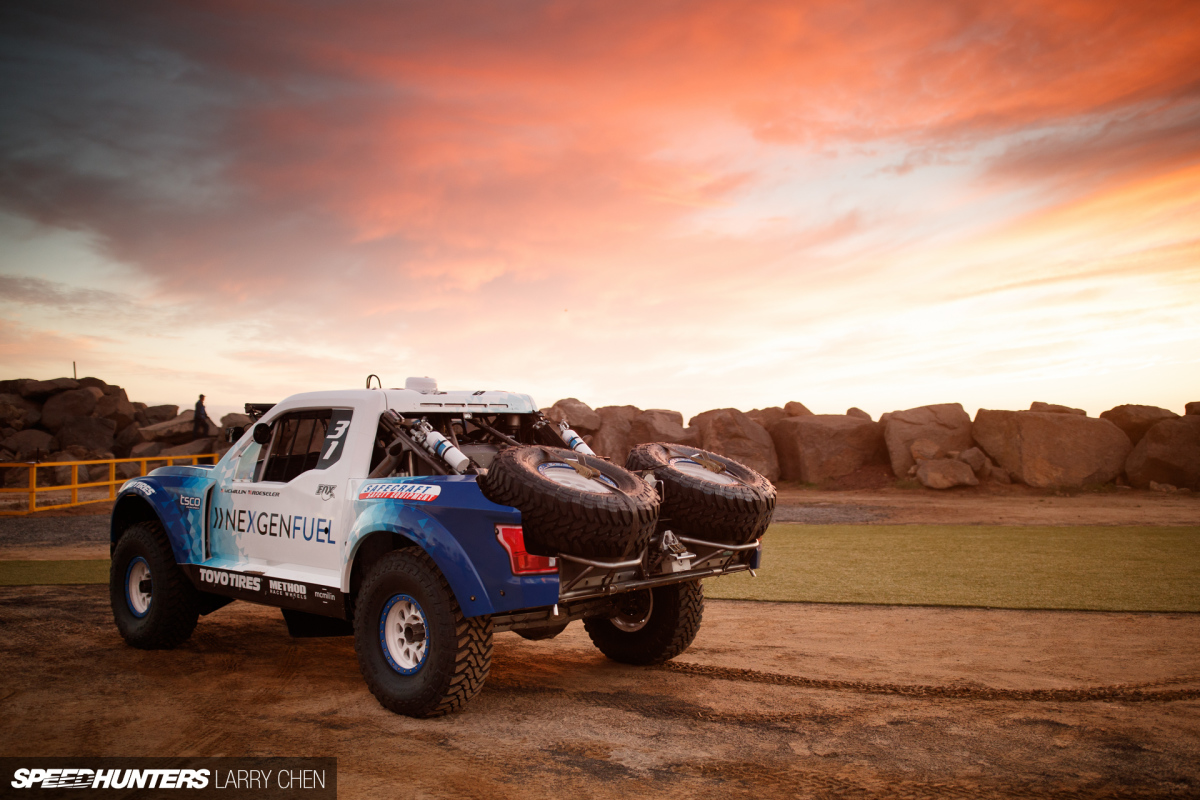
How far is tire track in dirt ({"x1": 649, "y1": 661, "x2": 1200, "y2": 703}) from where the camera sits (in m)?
5.02

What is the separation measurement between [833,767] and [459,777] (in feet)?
5.96

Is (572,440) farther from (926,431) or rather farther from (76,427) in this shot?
(76,427)

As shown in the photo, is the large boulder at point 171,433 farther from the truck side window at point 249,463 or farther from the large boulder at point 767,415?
the truck side window at point 249,463

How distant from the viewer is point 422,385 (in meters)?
5.75

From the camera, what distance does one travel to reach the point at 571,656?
6.39 m

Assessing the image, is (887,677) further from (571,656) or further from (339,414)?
(339,414)

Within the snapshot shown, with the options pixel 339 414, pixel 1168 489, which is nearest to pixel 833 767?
pixel 339 414

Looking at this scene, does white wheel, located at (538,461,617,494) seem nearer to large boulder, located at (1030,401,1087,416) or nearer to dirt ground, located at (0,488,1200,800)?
dirt ground, located at (0,488,1200,800)

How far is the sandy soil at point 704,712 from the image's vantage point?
12.7 ft

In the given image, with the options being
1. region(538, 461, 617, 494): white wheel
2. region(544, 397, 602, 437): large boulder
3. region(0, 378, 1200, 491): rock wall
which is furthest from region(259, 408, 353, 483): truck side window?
region(544, 397, 602, 437): large boulder

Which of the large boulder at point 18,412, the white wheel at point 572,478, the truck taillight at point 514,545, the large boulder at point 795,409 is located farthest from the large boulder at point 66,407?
the truck taillight at point 514,545

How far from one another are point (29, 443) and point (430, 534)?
32043mm

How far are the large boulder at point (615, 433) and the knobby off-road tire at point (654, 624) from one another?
18269 mm

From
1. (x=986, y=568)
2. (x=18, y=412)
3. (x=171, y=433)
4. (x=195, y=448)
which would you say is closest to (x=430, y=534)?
(x=986, y=568)
